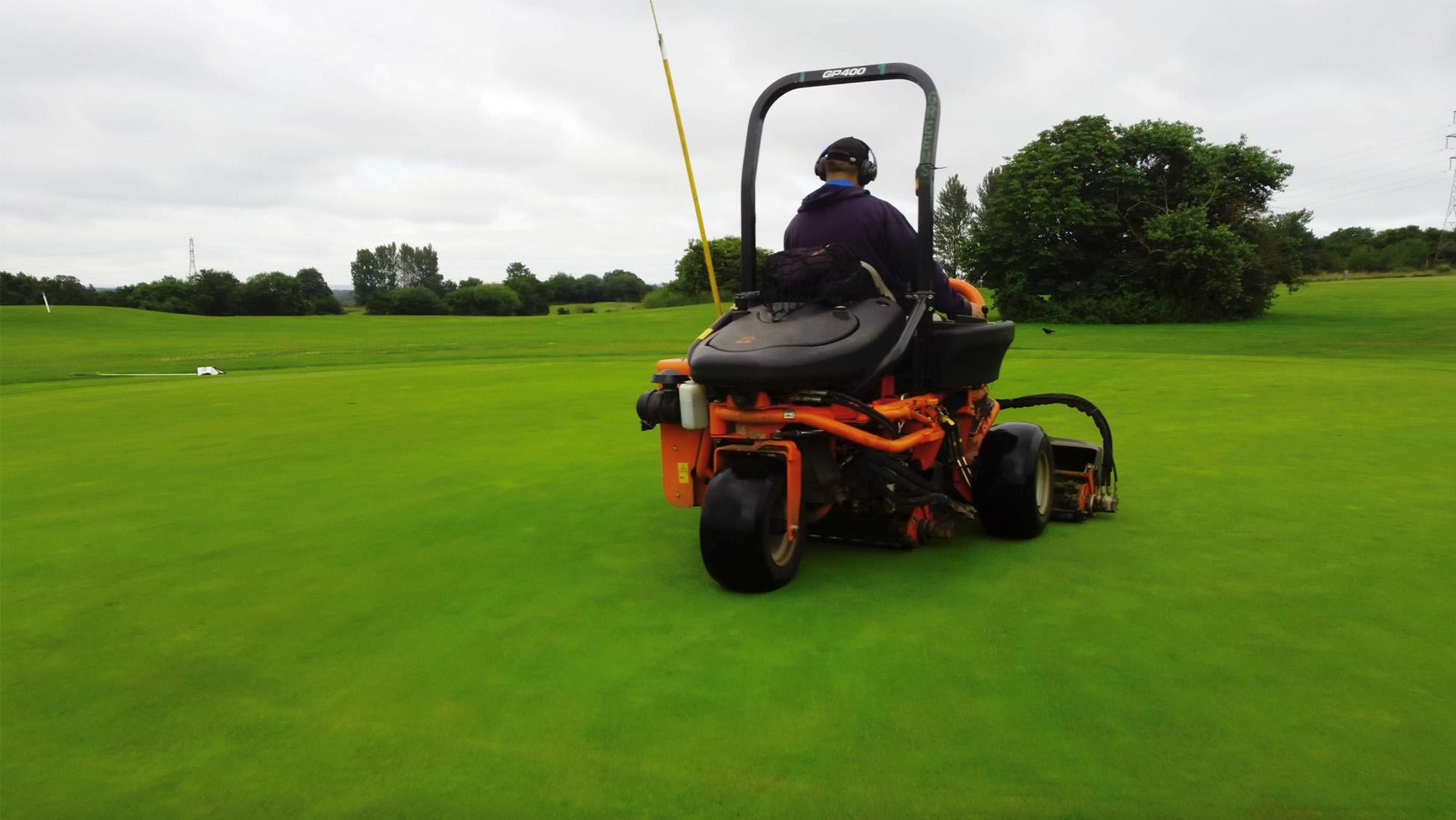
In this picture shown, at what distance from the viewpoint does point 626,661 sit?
3.72m

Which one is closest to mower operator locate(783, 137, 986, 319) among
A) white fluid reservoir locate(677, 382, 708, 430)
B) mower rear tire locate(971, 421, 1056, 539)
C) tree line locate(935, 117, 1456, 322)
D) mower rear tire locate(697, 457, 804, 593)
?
mower rear tire locate(971, 421, 1056, 539)

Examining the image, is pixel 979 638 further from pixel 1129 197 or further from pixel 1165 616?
pixel 1129 197

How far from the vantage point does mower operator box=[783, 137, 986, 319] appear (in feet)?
16.3

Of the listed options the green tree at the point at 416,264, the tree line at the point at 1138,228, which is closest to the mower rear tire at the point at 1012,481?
the tree line at the point at 1138,228

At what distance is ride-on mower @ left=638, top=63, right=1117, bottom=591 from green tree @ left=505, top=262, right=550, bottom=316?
79843 millimetres

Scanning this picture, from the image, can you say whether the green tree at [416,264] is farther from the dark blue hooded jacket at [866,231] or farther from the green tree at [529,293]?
the dark blue hooded jacket at [866,231]

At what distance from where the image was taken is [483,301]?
8281cm

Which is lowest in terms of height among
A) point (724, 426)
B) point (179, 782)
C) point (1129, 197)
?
point (179, 782)

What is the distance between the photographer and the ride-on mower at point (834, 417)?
439 cm

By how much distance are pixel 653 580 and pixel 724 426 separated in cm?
85

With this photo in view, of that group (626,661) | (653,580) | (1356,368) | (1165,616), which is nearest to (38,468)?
(653,580)

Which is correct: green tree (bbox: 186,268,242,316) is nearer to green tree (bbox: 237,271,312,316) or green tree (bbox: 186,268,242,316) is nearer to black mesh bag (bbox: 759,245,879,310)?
green tree (bbox: 237,271,312,316)

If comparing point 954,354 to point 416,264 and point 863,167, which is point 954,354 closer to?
point 863,167

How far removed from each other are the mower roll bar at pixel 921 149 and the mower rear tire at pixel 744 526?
1270 millimetres
